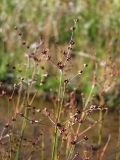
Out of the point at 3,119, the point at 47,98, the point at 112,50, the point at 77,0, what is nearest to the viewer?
the point at 3,119

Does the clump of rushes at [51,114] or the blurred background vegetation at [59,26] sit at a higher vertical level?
the blurred background vegetation at [59,26]

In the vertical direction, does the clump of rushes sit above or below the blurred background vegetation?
below

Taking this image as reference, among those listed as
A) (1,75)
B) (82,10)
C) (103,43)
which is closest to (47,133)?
(1,75)

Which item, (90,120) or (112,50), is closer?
(90,120)

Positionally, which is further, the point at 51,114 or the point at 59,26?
the point at 59,26

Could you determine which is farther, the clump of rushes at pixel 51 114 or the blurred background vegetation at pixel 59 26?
the blurred background vegetation at pixel 59 26

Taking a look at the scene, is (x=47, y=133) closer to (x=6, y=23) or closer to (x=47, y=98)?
(x=47, y=98)

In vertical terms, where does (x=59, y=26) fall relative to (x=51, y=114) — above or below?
above

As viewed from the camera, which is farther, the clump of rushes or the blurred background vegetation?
the blurred background vegetation
